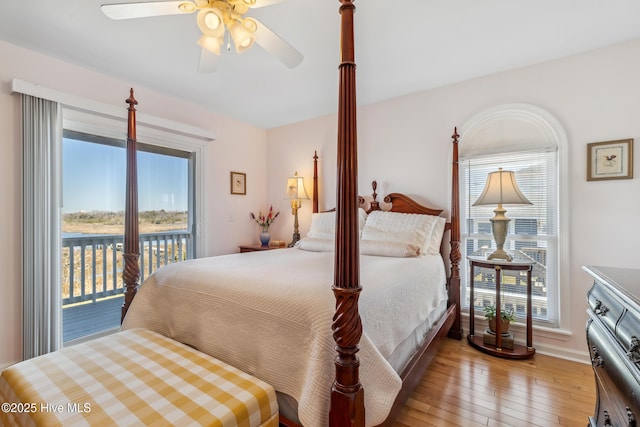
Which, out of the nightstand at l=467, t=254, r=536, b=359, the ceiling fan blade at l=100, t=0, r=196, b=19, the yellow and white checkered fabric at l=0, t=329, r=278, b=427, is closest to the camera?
the yellow and white checkered fabric at l=0, t=329, r=278, b=427

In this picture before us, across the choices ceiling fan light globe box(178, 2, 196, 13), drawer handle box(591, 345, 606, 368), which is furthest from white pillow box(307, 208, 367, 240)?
ceiling fan light globe box(178, 2, 196, 13)

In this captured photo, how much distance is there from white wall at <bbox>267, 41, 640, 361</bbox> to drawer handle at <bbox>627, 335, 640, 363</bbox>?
1.81 m

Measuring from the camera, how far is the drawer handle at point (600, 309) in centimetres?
110

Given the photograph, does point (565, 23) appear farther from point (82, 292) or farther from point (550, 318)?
point (82, 292)

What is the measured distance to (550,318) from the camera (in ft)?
8.01

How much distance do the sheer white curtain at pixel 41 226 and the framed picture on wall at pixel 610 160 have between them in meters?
4.18

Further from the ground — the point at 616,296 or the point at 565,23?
the point at 565,23

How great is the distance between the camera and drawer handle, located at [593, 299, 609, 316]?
1.10 meters

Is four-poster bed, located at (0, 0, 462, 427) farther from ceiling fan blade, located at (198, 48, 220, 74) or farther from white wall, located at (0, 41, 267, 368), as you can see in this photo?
white wall, located at (0, 41, 267, 368)

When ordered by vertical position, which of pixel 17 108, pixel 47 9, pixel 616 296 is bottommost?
pixel 616 296

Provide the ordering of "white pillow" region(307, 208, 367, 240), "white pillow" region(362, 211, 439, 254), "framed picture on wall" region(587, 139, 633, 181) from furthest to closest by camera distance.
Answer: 1. "white pillow" region(307, 208, 367, 240)
2. "white pillow" region(362, 211, 439, 254)
3. "framed picture on wall" region(587, 139, 633, 181)

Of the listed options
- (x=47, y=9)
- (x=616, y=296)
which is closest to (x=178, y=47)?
(x=47, y=9)

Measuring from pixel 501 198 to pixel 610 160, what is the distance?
790 mm

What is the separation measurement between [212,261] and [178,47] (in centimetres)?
161
